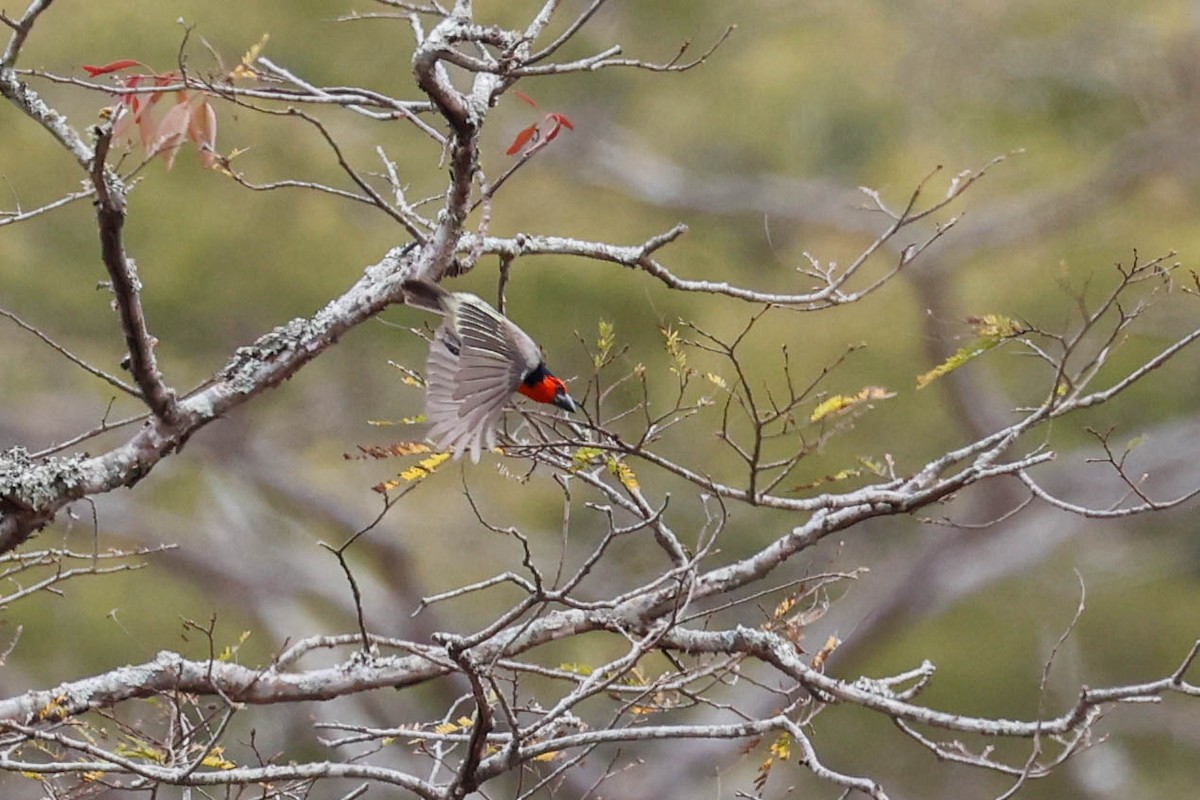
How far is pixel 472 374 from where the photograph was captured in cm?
261

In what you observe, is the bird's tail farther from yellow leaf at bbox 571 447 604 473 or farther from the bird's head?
the bird's head

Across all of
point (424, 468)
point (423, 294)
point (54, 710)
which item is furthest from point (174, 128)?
point (54, 710)

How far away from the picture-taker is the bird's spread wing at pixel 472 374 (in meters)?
2.45

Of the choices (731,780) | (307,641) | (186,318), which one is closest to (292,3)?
(186,318)

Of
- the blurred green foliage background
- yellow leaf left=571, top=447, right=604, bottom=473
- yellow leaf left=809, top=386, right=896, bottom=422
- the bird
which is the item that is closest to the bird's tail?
the bird

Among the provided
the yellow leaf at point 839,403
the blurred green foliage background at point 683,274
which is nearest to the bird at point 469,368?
the yellow leaf at point 839,403

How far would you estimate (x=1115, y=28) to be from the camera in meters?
8.24

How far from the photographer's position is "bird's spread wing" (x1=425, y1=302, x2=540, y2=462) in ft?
8.02

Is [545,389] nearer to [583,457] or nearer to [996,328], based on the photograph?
[583,457]

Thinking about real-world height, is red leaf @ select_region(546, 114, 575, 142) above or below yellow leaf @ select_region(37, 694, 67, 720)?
above

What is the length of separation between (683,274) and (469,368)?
4814 mm

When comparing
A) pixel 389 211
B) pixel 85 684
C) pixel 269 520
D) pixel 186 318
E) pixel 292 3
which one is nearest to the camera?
pixel 389 211

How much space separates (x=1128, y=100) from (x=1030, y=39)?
67cm

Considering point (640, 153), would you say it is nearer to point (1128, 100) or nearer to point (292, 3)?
point (292, 3)
